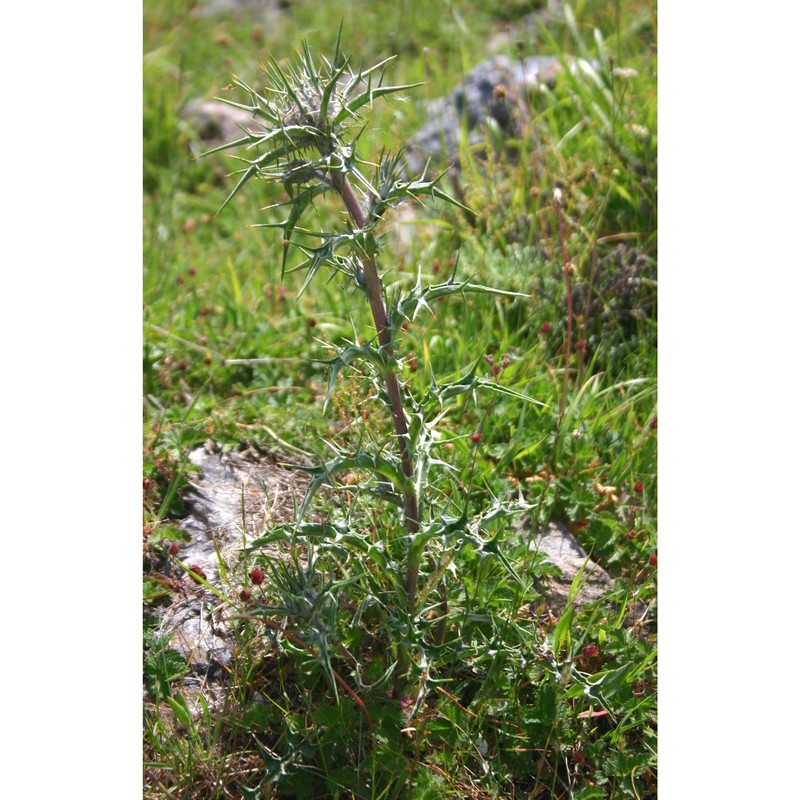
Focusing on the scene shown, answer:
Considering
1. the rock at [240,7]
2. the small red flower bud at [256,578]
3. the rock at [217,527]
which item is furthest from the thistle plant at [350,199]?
the rock at [240,7]

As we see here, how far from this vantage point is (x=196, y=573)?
250 centimetres

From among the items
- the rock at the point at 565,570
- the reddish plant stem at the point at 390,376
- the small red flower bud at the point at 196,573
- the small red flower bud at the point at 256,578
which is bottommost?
the rock at the point at 565,570

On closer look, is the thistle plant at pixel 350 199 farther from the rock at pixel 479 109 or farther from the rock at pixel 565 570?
the rock at pixel 479 109

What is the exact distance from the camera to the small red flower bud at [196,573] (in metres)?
2.47

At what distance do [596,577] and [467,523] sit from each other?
2.58ft

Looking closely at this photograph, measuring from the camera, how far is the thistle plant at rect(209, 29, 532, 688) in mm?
1870

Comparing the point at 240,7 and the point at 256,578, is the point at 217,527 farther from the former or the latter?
the point at 240,7

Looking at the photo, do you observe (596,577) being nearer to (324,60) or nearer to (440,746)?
(440,746)

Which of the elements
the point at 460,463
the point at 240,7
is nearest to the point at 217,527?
the point at 460,463

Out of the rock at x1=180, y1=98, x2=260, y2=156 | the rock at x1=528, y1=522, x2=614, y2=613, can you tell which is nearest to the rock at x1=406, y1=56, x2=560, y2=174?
the rock at x1=180, y1=98, x2=260, y2=156

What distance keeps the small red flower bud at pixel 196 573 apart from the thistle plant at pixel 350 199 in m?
0.52

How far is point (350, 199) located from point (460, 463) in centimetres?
112

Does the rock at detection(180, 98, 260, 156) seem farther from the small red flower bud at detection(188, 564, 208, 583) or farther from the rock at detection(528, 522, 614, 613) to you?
the rock at detection(528, 522, 614, 613)

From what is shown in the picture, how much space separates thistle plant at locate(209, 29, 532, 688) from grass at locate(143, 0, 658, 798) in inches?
4.6
